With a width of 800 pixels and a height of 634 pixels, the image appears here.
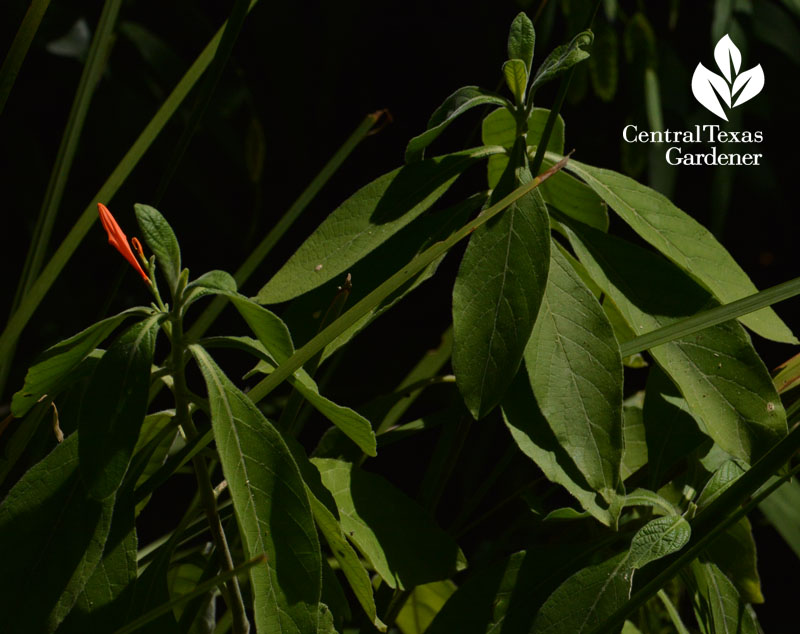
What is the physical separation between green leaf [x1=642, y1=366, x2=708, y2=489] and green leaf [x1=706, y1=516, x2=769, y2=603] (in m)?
0.10

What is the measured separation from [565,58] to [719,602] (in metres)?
0.39

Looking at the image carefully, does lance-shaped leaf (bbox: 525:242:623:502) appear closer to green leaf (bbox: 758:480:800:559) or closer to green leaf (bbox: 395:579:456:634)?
green leaf (bbox: 758:480:800:559)

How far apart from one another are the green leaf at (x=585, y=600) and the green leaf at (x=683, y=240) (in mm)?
200

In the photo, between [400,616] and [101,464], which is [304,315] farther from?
[400,616]

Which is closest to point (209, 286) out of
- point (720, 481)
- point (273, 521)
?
point (273, 521)

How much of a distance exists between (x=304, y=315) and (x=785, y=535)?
432 mm

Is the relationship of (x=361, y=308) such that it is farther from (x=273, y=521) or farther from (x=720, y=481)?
(x=720, y=481)

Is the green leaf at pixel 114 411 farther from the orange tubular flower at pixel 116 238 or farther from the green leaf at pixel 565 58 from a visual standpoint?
the green leaf at pixel 565 58

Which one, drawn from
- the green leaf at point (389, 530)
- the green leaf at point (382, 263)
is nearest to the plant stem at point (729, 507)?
the green leaf at point (389, 530)

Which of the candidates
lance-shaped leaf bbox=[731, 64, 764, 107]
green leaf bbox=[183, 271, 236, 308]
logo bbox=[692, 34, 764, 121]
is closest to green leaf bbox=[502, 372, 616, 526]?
green leaf bbox=[183, 271, 236, 308]

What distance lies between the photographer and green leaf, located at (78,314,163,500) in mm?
454

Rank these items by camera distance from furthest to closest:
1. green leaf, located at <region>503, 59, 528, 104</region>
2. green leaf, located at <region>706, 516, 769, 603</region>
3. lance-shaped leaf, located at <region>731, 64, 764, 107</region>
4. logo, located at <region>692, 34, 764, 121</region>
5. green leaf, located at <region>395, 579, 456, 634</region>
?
lance-shaped leaf, located at <region>731, 64, 764, 107</region> → logo, located at <region>692, 34, 764, 121</region> → green leaf, located at <region>395, 579, 456, 634</region> → green leaf, located at <region>706, 516, 769, 603</region> → green leaf, located at <region>503, 59, 528, 104</region>

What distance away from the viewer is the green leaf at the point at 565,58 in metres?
0.50

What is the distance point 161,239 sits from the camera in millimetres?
519
